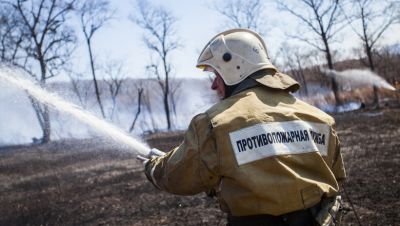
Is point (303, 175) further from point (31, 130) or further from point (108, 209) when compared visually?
point (31, 130)

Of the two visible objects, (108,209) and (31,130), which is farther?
(31,130)

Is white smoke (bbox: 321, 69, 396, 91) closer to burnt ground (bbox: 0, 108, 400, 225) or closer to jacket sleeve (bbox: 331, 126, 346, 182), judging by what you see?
burnt ground (bbox: 0, 108, 400, 225)

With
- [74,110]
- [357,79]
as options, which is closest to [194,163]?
[74,110]

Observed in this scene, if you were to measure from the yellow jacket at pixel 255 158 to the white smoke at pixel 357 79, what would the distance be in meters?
34.1

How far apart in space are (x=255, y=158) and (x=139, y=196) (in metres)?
7.58

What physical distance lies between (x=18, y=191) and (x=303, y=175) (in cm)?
1180

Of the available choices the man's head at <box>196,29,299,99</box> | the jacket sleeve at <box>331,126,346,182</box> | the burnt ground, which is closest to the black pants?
the jacket sleeve at <box>331,126,346,182</box>

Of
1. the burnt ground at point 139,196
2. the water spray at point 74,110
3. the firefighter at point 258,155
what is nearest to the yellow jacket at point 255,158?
the firefighter at point 258,155

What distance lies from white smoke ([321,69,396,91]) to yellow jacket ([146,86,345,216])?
3408cm

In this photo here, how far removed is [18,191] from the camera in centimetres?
1257

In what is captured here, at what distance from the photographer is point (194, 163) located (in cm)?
244

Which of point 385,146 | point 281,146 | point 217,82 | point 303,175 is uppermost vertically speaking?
point 217,82

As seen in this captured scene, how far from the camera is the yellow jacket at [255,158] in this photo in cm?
234

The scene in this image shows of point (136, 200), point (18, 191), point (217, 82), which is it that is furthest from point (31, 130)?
point (217, 82)
